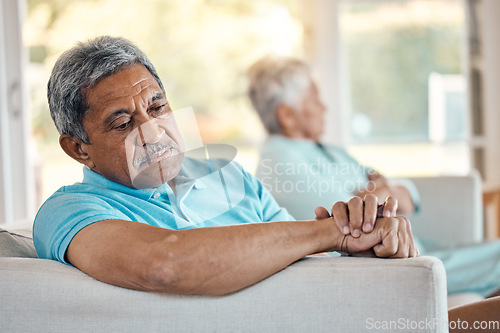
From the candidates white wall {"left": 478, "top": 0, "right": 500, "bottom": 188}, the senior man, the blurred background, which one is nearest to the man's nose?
the senior man

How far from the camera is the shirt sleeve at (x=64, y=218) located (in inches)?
41.3

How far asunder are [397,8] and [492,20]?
0.55 m

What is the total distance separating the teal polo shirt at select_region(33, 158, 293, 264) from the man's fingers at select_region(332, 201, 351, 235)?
9.7 inches

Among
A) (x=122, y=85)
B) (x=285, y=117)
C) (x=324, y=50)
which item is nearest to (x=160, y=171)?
(x=122, y=85)

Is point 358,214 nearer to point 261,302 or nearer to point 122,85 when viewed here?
point 261,302

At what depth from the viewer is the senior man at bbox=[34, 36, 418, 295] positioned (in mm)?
953

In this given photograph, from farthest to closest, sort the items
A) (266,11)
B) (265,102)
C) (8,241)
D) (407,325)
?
1. (266,11)
2. (265,102)
3. (8,241)
4. (407,325)

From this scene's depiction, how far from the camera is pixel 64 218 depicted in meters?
1.08

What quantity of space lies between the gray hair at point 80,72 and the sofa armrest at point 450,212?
153cm

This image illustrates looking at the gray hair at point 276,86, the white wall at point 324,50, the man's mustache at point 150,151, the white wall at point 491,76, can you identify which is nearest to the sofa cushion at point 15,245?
the man's mustache at point 150,151

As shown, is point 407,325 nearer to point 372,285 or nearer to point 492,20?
point 372,285

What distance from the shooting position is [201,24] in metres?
3.72

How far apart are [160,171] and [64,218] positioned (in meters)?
0.20

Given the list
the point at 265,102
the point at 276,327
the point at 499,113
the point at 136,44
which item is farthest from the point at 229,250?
the point at 499,113
